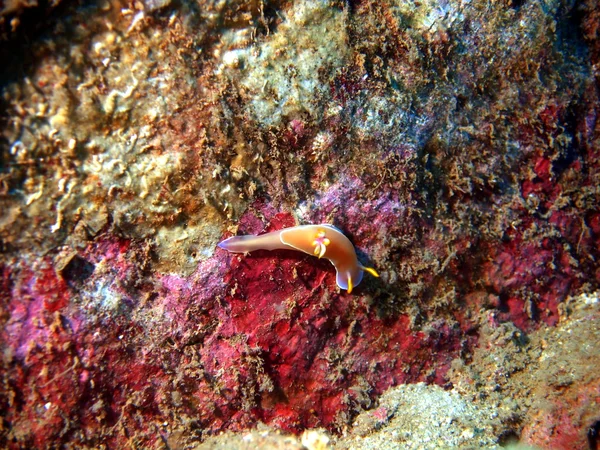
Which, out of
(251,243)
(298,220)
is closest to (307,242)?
(298,220)

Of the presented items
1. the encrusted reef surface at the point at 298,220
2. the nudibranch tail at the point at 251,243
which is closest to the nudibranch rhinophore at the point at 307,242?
the nudibranch tail at the point at 251,243

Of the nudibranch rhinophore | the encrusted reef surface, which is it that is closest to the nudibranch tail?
the nudibranch rhinophore

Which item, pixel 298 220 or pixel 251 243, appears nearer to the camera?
pixel 251 243

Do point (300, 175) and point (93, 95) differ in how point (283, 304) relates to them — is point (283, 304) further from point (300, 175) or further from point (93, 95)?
point (93, 95)

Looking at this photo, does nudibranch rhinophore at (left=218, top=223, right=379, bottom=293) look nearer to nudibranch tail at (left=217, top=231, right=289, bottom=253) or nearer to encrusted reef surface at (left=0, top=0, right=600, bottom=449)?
nudibranch tail at (left=217, top=231, right=289, bottom=253)

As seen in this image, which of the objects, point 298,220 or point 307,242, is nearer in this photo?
point 307,242

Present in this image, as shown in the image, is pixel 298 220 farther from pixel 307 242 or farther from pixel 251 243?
pixel 251 243

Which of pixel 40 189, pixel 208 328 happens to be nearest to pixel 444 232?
pixel 208 328
